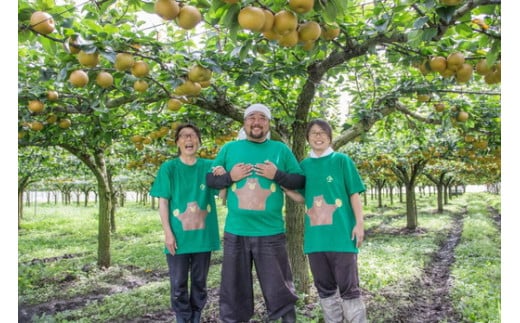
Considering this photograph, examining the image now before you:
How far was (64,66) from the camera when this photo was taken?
2836 millimetres

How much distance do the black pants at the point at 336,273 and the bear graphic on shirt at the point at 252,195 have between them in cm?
54

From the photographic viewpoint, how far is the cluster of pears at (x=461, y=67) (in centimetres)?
275

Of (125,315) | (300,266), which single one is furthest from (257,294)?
(125,315)

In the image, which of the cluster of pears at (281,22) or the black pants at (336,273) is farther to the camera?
the black pants at (336,273)

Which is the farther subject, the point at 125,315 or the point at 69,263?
the point at 69,263

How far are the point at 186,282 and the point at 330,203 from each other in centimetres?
129

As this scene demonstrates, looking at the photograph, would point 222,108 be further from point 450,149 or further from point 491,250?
point 491,250

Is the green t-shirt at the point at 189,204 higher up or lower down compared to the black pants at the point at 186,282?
higher up

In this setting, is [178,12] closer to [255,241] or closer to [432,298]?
[255,241]

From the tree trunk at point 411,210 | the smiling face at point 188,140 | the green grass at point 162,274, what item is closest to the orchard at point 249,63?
the smiling face at point 188,140

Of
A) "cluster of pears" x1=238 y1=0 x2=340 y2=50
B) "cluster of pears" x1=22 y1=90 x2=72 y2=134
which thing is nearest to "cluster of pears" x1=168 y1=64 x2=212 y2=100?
"cluster of pears" x1=238 y1=0 x2=340 y2=50

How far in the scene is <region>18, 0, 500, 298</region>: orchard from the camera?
209cm

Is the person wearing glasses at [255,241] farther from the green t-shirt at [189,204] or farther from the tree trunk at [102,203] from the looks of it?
the tree trunk at [102,203]

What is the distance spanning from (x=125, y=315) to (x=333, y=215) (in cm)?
328
